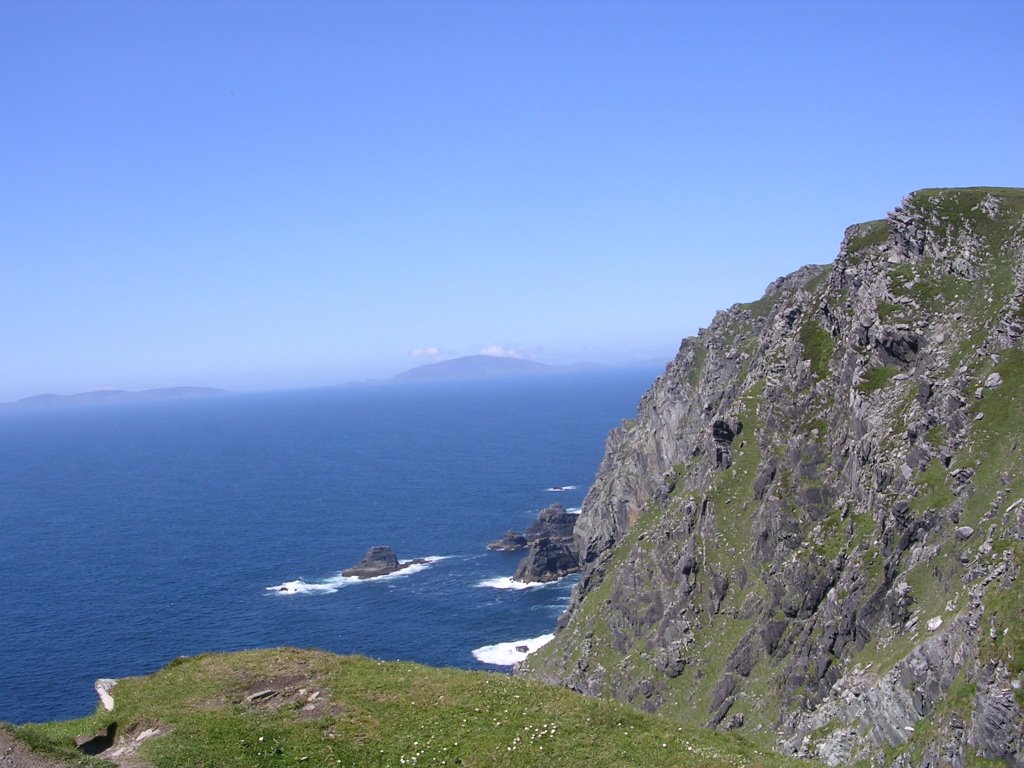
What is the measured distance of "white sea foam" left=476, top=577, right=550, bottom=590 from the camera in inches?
5650

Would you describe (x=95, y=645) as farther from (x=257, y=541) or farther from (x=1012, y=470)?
(x=1012, y=470)

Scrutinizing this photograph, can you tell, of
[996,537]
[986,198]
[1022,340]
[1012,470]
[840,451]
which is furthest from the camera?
[986,198]

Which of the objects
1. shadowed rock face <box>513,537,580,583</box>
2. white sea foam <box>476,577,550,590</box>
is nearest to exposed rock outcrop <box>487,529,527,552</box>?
shadowed rock face <box>513,537,580,583</box>

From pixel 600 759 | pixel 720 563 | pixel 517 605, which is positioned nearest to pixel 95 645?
pixel 517 605

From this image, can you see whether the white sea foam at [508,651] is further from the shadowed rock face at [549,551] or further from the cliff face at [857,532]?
the shadowed rock face at [549,551]

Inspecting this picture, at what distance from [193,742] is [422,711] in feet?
26.8

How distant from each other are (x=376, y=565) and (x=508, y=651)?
154 ft

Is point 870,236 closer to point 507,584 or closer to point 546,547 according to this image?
point 546,547

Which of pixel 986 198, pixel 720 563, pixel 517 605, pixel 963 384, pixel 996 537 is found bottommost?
pixel 517 605

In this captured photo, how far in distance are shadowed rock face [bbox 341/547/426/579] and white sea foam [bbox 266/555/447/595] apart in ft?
3.38

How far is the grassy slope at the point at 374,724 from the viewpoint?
2827 centimetres

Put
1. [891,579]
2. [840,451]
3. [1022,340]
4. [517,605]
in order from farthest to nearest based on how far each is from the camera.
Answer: [517,605] → [840,451] → [1022,340] → [891,579]

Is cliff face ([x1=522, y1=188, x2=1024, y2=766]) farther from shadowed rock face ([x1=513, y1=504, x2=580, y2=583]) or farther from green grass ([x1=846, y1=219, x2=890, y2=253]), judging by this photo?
shadowed rock face ([x1=513, y1=504, x2=580, y2=583])

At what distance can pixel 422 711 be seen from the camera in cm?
3150
